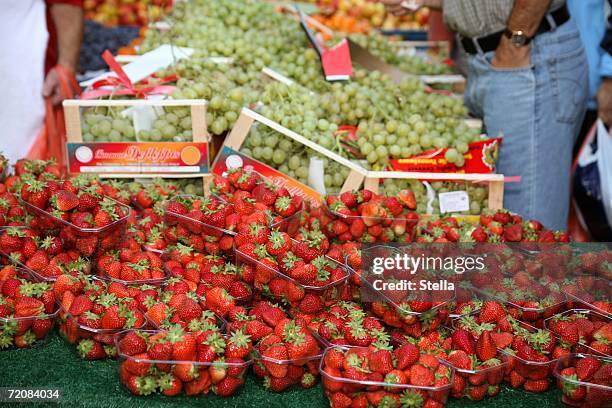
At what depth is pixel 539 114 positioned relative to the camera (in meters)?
2.83

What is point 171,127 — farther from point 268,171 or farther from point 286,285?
point 286,285

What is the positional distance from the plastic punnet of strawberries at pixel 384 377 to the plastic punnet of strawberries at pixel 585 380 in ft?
0.95

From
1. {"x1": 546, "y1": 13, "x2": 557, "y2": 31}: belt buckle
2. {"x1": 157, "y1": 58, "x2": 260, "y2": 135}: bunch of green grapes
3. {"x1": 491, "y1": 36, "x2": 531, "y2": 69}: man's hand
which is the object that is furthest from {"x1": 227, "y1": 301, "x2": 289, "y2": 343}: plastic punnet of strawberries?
{"x1": 546, "y1": 13, "x2": 557, "y2": 31}: belt buckle

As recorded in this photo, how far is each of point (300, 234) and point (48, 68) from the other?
77.3 inches

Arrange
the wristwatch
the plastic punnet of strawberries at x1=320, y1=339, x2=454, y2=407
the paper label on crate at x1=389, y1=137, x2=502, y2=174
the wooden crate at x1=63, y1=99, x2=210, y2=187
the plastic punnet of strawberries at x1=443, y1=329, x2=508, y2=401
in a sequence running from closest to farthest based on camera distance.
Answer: the plastic punnet of strawberries at x1=320, y1=339, x2=454, y2=407
the plastic punnet of strawberries at x1=443, y1=329, x2=508, y2=401
the wooden crate at x1=63, y1=99, x2=210, y2=187
the paper label on crate at x1=389, y1=137, x2=502, y2=174
the wristwatch

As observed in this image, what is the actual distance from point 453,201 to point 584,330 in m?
0.98

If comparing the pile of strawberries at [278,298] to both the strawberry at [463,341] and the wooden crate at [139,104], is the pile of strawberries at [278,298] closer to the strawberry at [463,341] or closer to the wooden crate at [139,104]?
the strawberry at [463,341]

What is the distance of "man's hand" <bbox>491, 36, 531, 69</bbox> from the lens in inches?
108

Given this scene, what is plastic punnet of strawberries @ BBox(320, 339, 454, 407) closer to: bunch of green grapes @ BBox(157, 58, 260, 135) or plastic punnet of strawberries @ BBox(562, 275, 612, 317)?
plastic punnet of strawberries @ BBox(562, 275, 612, 317)

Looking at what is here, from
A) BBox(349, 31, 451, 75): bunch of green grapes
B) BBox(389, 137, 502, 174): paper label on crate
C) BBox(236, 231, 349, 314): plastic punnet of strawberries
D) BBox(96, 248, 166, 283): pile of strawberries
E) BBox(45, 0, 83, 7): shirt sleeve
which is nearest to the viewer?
BBox(236, 231, 349, 314): plastic punnet of strawberries

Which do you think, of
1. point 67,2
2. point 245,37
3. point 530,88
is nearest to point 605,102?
point 530,88

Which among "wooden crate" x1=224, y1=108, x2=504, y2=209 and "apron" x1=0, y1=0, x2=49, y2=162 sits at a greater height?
"apron" x1=0, y1=0, x2=49, y2=162

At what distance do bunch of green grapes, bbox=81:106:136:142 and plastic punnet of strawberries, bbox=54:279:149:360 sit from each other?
937 millimetres

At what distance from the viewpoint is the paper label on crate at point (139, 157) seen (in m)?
2.43
